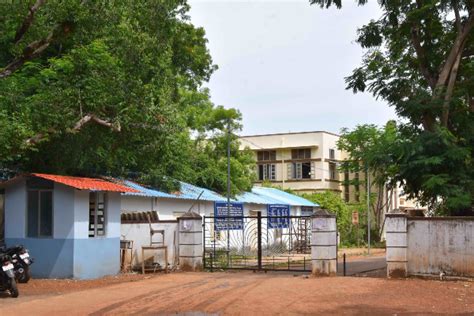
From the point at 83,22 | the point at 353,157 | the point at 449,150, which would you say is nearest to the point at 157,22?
the point at 83,22

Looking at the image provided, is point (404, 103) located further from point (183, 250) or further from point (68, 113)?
point (68, 113)

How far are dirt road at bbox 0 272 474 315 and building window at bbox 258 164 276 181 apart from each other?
128 ft

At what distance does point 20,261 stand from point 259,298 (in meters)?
5.92

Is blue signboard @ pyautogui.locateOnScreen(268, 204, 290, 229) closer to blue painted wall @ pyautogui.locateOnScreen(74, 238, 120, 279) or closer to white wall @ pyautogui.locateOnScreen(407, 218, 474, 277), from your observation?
blue painted wall @ pyautogui.locateOnScreen(74, 238, 120, 279)

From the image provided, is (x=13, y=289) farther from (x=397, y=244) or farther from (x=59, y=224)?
(x=397, y=244)


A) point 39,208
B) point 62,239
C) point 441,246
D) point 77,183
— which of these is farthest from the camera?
point 39,208

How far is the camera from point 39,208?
16062 millimetres

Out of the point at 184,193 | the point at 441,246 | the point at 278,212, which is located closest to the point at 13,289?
the point at 441,246

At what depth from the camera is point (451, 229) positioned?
15062 mm

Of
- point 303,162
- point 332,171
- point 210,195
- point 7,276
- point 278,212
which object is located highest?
point 303,162

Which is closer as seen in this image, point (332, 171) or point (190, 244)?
point (190, 244)

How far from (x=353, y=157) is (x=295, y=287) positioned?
3022 centimetres

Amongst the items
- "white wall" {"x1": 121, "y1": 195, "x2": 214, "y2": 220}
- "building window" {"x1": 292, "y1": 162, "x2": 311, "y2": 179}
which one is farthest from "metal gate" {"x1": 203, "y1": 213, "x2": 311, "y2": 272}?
"building window" {"x1": 292, "y1": 162, "x2": 311, "y2": 179}

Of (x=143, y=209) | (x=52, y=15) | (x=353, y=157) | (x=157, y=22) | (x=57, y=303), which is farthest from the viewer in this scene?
(x=353, y=157)
